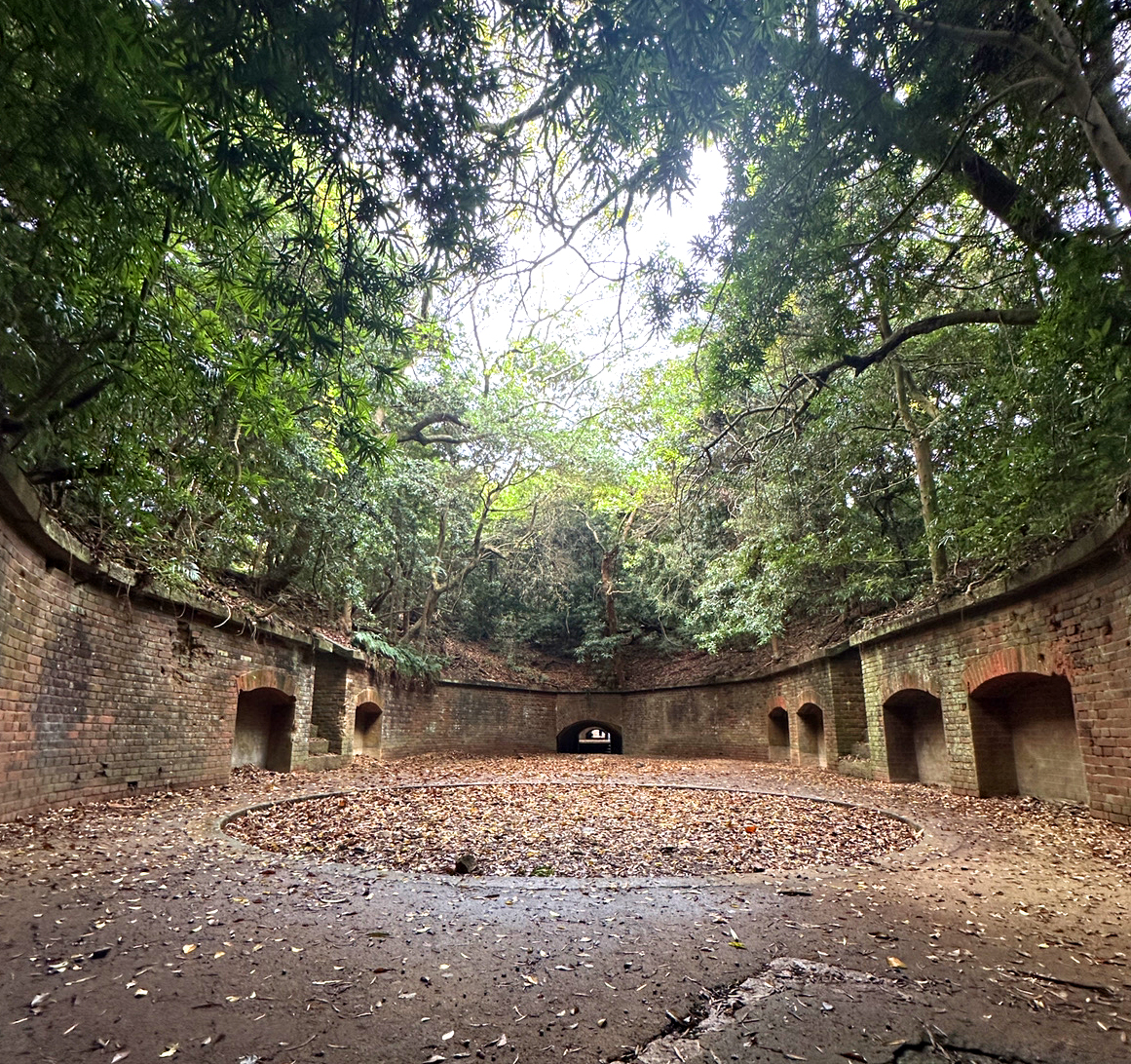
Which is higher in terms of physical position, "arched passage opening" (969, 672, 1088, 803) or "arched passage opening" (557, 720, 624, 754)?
"arched passage opening" (969, 672, 1088, 803)

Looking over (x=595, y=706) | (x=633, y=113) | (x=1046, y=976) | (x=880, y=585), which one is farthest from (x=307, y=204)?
(x=595, y=706)

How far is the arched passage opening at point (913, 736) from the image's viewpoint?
9.56 metres

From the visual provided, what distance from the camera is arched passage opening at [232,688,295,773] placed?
1054 centimetres

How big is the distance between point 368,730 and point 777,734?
9311 mm

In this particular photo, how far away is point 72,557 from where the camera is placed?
19.5 feet

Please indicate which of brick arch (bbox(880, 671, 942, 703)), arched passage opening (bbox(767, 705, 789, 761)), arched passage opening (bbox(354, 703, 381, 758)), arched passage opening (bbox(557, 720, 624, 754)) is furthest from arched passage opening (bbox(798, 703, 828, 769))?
arched passage opening (bbox(354, 703, 381, 758))

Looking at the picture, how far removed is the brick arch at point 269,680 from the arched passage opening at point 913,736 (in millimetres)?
9334

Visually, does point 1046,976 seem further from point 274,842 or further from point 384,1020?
point 274,842

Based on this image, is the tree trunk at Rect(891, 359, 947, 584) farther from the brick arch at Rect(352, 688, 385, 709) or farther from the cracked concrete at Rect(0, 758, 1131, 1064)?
the brick arch at Rect(352, 688, 385, 709)

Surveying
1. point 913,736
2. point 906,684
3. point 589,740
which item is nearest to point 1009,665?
point 906,684

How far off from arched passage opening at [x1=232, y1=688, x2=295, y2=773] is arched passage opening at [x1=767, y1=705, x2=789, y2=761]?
10.4 metres

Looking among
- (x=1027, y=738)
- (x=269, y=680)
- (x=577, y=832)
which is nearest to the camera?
(x=577, y=832)

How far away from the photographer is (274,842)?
18.2ft

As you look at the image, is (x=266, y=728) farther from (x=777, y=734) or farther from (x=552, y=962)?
(x=777, y=734)
